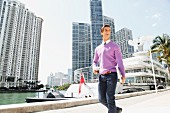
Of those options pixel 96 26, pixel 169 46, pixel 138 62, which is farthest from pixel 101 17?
pixel 169 46

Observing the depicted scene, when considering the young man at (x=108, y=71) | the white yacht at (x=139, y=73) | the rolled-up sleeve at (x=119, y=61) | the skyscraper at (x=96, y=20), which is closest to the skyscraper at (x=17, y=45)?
the skyscraper at (x=96, y=20)

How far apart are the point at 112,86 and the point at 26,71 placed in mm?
118381

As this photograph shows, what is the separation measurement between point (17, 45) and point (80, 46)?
44.2m

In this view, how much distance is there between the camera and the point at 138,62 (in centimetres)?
4138

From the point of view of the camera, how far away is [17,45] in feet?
356

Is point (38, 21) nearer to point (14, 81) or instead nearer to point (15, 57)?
point (15, 57)

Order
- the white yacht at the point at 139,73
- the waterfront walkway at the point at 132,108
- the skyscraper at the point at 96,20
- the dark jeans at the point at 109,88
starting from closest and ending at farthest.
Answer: the dark jeans at the point at 109,88
the waterfront walkway at the point at 132,108
the white yacht at the point at 139,73
the skyscraper at the point at 96,20

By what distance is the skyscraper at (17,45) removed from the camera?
101281mm

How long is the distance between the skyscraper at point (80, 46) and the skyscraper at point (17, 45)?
97.5 feet

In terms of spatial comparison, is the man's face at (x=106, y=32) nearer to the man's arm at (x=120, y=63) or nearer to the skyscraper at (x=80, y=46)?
the man's arm at (x=120, y=63)

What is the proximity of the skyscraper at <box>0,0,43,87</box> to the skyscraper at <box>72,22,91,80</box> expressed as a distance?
29.7 m

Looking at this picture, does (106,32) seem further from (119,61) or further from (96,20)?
(96,20)

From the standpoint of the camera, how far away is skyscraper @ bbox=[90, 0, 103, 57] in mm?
109188

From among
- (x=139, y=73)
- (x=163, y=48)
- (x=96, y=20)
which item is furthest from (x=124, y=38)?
(x=163, y=48)
